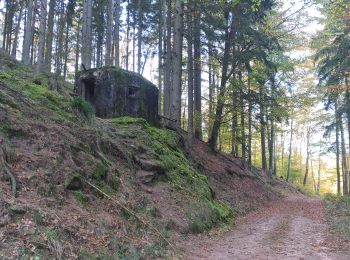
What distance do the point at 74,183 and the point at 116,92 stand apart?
6943 millimetres

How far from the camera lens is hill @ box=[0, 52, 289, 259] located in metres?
5.58

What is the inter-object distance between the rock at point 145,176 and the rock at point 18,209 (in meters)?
4.59

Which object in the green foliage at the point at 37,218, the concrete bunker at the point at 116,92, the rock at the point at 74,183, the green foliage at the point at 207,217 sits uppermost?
the concrete bunker at the point at 116,92

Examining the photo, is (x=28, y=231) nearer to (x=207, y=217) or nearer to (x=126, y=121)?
(x=207, y=217)

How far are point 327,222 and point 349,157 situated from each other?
29.8 metres

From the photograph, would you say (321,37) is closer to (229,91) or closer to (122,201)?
(229,91)

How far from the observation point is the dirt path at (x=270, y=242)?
759 centimetres

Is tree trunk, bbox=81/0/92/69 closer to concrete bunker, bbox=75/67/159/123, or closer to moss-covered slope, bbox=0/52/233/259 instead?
concrete bunker, bbox=75/67/159/123

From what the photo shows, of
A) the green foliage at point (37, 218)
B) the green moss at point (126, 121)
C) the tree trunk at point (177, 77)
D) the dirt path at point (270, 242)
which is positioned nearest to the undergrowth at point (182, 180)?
the green moss at point (126, 121)

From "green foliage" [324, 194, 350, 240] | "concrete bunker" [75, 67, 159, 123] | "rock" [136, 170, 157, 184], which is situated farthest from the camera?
"concrete bunker" [75, 67, 159, 123]

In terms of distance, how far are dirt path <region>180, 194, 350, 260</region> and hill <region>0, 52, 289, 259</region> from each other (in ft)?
2.14

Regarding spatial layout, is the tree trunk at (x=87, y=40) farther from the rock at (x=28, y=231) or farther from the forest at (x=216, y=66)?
the rock at (x=28, y=231)

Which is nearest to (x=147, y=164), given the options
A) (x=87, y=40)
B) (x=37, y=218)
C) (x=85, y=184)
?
(x=85, y=184)

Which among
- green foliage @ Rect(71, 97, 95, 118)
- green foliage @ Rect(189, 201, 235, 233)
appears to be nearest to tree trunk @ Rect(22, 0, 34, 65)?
green foliage @ Rect(71, 97, 95, 118)
